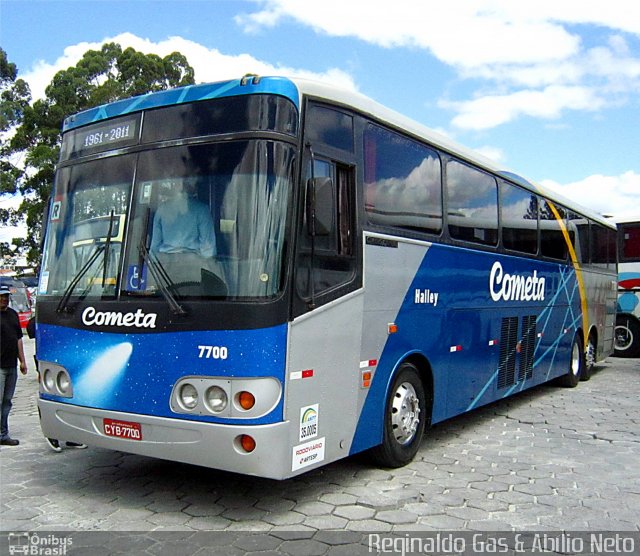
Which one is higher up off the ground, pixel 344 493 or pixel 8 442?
pixel 8 442

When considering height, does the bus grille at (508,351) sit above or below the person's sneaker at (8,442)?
above

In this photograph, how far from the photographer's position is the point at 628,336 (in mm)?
17562

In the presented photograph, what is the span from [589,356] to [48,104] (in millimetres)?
28701

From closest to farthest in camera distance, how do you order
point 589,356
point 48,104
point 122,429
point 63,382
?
point 122,429 → point 63,382 → point 589,356 → point 48,104

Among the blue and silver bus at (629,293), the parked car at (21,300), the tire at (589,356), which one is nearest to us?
the tire at (589,356)

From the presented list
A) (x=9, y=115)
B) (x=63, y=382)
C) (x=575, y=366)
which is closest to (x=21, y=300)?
(x=9, y=115)

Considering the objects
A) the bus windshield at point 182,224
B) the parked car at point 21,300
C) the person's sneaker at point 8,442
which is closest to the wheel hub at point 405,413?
the bus windshield at point 182,224

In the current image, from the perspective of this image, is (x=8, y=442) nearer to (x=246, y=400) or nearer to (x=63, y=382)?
(x=63, y=382)

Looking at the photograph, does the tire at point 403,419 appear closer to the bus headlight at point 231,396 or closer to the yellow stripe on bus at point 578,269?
the bus headlight at point 231,396

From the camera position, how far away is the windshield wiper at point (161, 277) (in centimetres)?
474

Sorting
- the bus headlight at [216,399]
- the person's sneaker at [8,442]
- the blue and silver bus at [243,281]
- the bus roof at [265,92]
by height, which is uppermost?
the bus roof at [265,92]

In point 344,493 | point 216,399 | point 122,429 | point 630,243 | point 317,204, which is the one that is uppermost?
point 630,243

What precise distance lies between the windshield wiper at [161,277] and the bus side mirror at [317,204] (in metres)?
1.11

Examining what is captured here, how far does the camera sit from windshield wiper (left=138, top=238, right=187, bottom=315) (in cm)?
474
